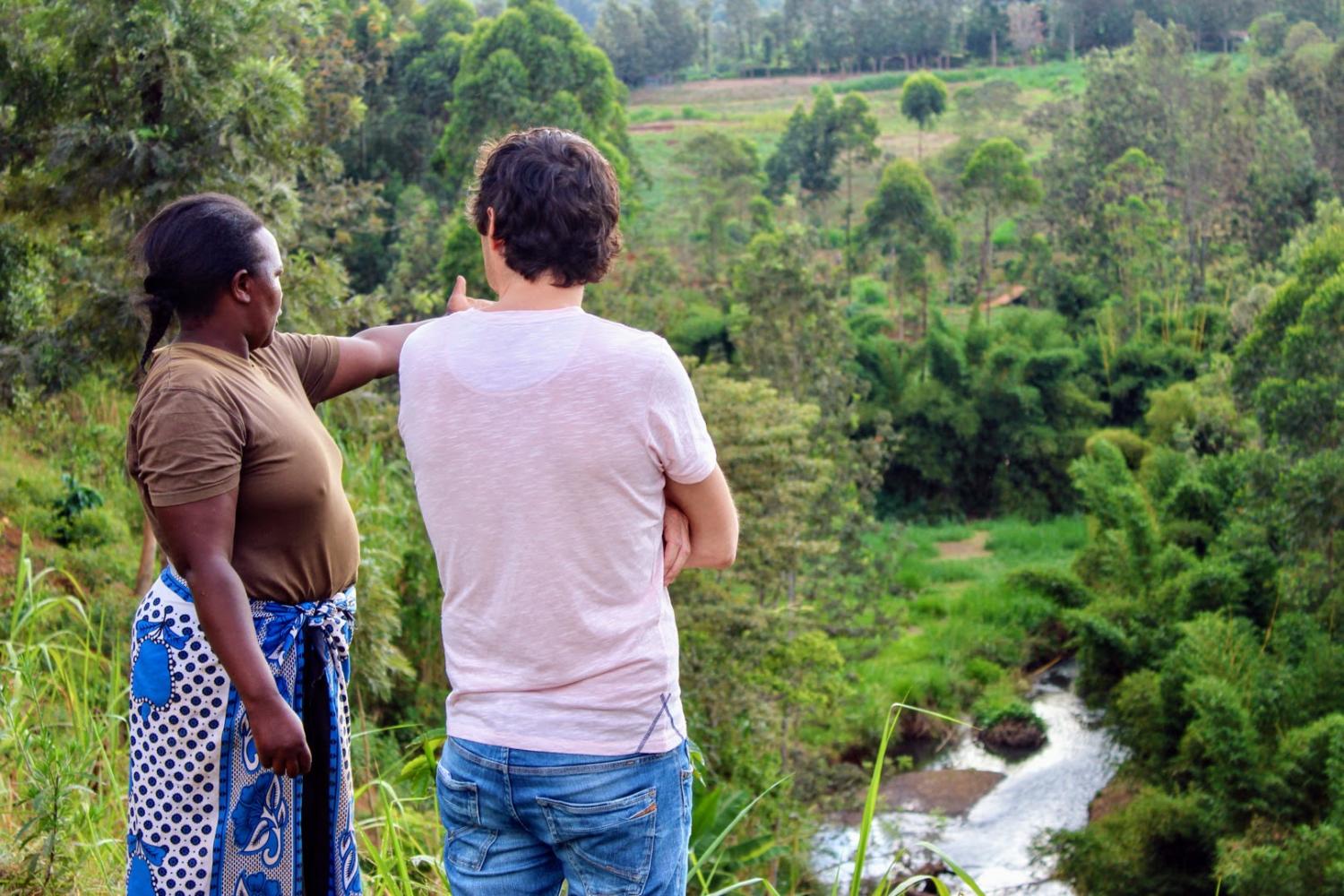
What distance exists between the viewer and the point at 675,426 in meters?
1.57

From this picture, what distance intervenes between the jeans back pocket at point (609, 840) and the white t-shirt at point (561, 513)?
7 centimetres

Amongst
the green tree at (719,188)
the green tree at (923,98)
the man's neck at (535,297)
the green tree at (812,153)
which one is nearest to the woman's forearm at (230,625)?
the man's neck at (535,297)

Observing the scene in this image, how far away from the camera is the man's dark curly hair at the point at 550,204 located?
1.60 m

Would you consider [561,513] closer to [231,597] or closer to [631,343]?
[631,343]

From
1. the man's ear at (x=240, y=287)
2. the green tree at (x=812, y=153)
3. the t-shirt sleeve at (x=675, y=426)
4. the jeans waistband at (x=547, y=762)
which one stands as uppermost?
the man's ear at (x=240, y=287)

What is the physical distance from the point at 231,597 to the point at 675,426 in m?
0.69

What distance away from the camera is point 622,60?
4531cm

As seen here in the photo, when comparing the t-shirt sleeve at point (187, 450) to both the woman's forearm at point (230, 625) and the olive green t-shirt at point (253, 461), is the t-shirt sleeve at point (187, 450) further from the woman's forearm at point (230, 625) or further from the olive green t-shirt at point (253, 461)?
the woman's forearm at point (230, 625)

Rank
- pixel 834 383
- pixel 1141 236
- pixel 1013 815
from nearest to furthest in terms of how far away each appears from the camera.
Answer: pixel 1013 815 → pixel 834 383 → pixel 1141 236

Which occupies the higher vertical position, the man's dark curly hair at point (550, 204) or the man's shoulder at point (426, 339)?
the man's dark curly hair at point (550, 204)

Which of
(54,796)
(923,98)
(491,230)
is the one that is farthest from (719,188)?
(491,230)

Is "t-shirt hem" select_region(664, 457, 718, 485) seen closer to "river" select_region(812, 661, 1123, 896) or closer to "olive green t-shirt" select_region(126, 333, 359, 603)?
"olive green t-shirt" select_region(126, 333, 359, 603)

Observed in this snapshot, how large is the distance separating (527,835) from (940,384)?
20.3 metres

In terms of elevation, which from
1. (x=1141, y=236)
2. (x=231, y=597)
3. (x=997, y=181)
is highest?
(x=231, y=597)
